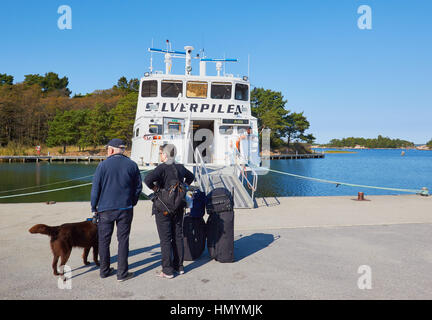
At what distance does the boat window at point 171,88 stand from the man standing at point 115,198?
9622 millimetres

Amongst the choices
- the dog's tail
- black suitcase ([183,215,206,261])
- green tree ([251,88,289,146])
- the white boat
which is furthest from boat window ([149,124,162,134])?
green tree ([251,88,289,146])

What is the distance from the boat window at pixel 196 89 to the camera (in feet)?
44.1

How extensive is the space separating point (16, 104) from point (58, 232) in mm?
71970

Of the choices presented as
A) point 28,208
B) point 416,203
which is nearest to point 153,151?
point 28,208

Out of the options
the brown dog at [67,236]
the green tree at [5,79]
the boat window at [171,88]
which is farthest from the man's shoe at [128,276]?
the green tree at [5,79]

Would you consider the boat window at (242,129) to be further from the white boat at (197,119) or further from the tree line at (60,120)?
the tree line at (60,120)

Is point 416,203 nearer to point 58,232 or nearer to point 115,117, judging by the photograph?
point 58,232

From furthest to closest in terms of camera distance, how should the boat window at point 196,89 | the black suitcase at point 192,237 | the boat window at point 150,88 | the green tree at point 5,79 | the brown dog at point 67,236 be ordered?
the green tree at point 5,79 < the boat window at point 196,89 < the boat window at point 150,88 < the black suitcase at point 192,237 < the brown dog at point 67,236

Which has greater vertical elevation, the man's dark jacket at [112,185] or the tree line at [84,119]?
the tree line at [84,119]

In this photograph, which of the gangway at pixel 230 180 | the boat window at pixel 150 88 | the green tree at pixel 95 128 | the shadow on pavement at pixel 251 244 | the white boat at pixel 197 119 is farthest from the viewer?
the green tree at pixel 95 128

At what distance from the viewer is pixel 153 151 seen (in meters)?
11.8

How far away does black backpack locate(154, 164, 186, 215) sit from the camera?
4074 mm

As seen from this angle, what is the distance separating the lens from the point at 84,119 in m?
60.8

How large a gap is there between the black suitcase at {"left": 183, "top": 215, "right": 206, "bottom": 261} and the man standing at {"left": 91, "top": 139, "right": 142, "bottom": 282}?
1043 millimetres
